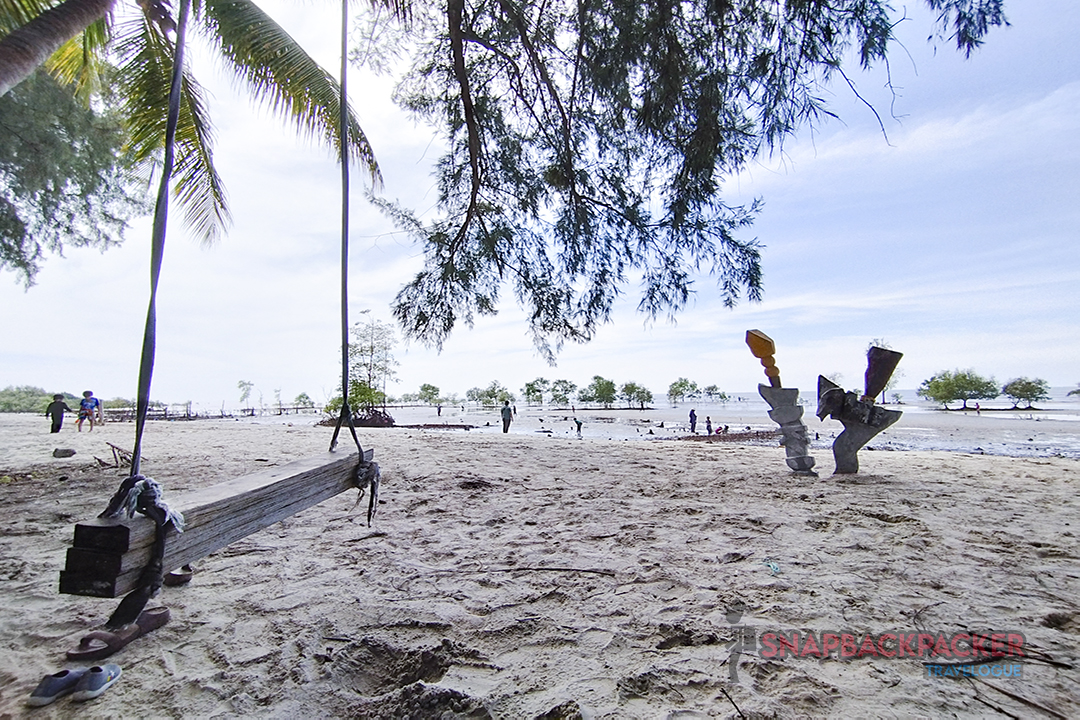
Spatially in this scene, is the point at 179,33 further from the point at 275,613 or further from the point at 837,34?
the point at 837,34

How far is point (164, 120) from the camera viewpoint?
574 centimetres

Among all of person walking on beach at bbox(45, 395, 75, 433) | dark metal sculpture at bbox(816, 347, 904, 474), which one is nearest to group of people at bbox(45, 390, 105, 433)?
person walking on beach at bbox(45, 395, 75, 433)

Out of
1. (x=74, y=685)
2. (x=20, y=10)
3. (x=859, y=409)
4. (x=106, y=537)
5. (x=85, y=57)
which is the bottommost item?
(x=74, y=685)

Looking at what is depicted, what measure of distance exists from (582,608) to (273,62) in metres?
6.30

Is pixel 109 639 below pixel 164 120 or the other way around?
below

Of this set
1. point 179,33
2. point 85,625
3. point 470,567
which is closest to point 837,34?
point 179,33

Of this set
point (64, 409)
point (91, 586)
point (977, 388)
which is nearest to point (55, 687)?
point (91, 586)

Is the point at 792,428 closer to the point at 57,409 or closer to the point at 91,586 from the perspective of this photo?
the point at 91,586

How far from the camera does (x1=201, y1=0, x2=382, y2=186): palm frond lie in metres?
5.00

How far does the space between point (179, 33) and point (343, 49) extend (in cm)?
98

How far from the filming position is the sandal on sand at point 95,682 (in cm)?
149

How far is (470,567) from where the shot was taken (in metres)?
2.60

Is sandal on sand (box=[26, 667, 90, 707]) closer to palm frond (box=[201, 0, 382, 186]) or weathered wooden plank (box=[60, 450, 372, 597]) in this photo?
weathered wooden plank (box=[60, 450, 372, 597])

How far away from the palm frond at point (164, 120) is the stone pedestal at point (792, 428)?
747cm
